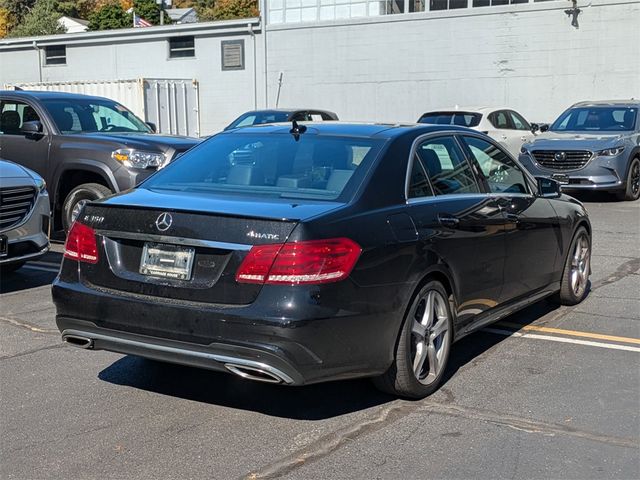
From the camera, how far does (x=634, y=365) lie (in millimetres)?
5723

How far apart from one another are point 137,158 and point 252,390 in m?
5.28

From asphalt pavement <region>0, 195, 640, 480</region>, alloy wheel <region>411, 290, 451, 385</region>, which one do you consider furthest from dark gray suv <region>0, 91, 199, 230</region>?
alloy wheel <region>411, 290, 451, 385</region>

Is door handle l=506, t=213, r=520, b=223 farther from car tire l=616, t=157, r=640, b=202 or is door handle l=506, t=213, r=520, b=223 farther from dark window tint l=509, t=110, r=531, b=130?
dark window tint l=509, t=110, r=531, b=130

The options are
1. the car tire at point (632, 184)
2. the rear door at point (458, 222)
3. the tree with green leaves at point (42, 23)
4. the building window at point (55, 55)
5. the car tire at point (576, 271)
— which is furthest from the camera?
the tree with green leaves at point (42, 23)

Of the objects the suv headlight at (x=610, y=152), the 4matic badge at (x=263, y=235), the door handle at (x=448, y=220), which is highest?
→ the 4matic badge at (x=263, y=235)

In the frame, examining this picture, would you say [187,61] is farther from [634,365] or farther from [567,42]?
[634,365]

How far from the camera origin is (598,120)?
16422mm

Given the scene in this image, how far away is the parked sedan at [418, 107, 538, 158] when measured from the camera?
17.7 meters

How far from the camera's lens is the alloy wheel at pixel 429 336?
4.91 meters

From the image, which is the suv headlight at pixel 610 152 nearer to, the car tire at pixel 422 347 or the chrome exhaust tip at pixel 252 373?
the car tire at pixel 422 347

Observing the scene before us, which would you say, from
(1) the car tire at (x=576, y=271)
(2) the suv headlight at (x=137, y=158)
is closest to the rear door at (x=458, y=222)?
(1) the car tire at (x=576, y=271)

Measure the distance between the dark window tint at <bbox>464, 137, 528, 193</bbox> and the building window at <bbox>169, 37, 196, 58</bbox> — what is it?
2465 centimetres

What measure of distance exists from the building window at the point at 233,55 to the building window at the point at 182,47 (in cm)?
142

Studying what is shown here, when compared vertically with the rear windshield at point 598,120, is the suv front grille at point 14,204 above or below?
below
